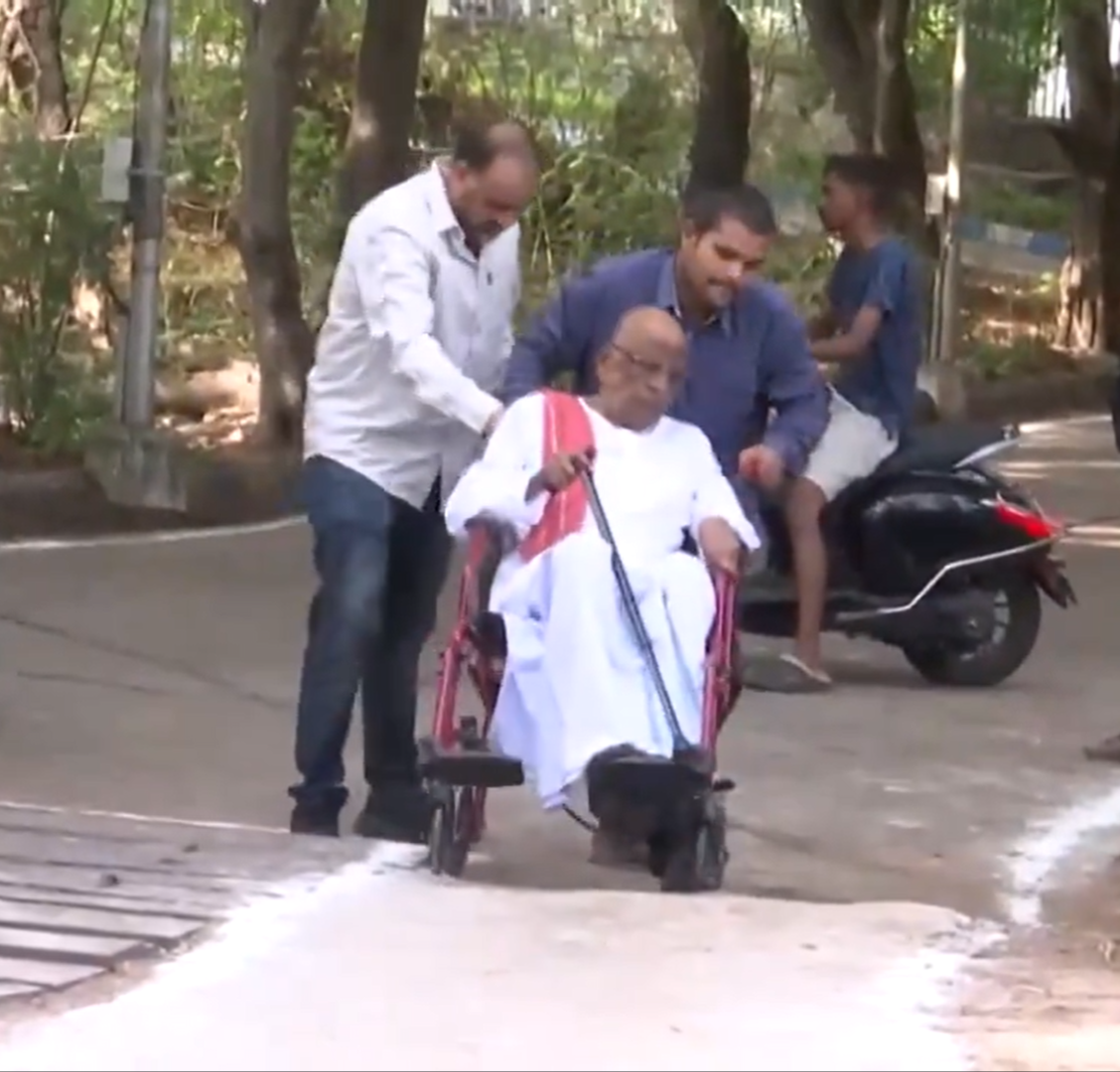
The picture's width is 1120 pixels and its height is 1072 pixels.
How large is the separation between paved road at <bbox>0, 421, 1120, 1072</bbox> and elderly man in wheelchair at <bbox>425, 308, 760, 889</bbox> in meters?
0.25

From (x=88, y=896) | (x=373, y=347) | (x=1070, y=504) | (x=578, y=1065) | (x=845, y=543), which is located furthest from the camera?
(x=1070, y=504)

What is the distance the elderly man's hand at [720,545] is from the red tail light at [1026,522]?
3.62 metres

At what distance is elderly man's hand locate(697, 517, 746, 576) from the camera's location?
264 inches

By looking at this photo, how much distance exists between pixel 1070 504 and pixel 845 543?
6400 millimetres

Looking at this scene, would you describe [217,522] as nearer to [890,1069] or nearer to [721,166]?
[721,166]

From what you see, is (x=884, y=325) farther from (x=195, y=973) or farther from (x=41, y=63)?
(x=41, y=63)

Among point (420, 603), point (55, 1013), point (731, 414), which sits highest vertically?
point (731, 414)

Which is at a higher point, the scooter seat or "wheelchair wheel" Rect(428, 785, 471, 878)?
the scooter seat

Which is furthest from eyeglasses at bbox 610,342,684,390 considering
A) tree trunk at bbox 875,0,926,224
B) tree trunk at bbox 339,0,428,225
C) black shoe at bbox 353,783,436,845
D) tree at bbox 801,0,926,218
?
tree at bbox 801,0,926,218

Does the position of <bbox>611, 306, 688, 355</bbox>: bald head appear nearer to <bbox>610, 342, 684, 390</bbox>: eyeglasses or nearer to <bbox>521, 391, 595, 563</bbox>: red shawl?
<bbox>610, 342, 684, 390</bbox>: eyeglasses

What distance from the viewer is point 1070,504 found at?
54.4ft

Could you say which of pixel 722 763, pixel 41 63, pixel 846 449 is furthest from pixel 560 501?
pixel 41 63

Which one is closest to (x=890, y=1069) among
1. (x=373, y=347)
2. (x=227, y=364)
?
(x=373, y=347)

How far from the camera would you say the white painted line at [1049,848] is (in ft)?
23.5
